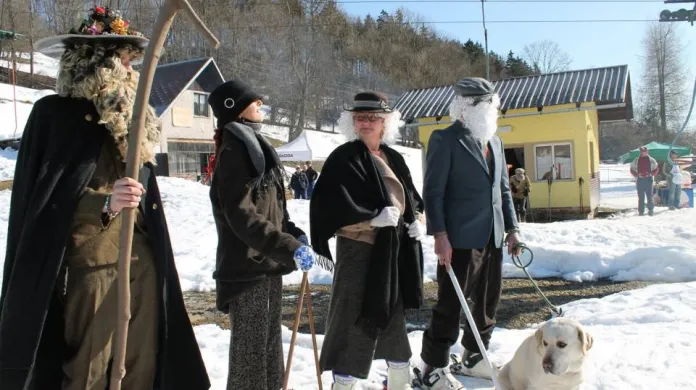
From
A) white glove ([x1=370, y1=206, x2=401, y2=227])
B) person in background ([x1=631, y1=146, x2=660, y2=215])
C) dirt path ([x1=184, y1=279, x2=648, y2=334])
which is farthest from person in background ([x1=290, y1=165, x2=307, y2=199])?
white glove ([x1=370, y1=206, x2=401, y2=227])

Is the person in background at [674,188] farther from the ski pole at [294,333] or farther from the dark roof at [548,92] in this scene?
the ski pole at [294,333]

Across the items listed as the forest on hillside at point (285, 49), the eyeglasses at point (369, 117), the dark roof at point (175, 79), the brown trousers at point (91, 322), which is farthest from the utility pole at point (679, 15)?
the forest on hillside at point (285, 49)

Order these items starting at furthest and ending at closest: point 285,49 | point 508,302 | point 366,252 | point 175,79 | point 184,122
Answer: point 285,49
point 184,122
point 175,79
point 508,302
point 366,252

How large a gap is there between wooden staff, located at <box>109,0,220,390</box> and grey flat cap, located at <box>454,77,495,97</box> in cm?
214

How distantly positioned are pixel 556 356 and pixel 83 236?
233 cm

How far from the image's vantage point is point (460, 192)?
3557 millimetres

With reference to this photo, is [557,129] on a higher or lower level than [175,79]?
lower

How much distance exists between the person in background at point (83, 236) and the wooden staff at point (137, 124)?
0.03 meters

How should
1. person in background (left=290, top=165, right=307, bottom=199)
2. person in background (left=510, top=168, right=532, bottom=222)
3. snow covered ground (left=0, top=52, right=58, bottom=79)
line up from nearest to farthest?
1. person in background (left=510, top=168, right=532, bottom=222)
2. person in background (left=290, top=165, right=307, bottom=199)
3. snow covered ground (left=0, top=52, right=58, bottom=79)

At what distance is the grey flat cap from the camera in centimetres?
364

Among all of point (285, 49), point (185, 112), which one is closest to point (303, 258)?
point (185, 112)

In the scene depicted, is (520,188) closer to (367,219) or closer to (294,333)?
(367,219)

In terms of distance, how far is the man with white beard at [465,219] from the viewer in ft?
11.4

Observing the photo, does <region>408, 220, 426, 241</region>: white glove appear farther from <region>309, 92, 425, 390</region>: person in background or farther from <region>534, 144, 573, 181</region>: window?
<region>534, 144, 573, 181</region>: window
